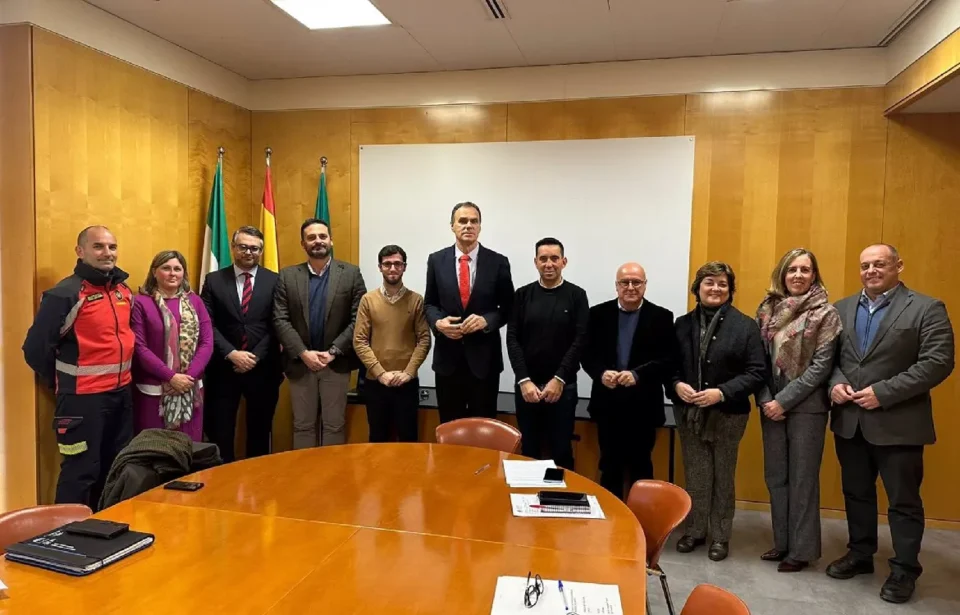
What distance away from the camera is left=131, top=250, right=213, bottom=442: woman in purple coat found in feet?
12.6

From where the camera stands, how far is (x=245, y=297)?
14.3ft

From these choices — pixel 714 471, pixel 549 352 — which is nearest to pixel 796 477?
pixel 714 471

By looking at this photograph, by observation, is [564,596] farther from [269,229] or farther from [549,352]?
[269,229]

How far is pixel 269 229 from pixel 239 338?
131cm

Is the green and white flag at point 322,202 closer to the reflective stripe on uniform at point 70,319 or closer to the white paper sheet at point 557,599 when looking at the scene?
the reflective stripe on uniform at point 70,319

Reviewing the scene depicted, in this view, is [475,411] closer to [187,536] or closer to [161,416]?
[161,416]

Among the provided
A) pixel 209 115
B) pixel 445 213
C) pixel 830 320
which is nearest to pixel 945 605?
pixel 830 320

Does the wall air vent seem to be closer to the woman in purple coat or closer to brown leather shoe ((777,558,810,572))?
the woman in purple coat

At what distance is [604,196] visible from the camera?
5016 millimetres

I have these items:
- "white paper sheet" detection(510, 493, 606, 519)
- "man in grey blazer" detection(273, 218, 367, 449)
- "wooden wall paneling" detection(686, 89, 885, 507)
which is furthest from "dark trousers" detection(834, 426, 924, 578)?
"man in grey blazer" detection(273, 218, 367, 449)

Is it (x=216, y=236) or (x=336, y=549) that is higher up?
(x=216, y=236)

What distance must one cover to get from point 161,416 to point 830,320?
387 centimetres

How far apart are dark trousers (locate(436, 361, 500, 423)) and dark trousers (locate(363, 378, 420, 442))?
0.20m

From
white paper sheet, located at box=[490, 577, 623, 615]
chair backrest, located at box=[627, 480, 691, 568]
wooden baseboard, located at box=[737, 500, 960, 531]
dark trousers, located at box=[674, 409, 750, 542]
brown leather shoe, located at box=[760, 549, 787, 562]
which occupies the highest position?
white paper sheet, located at box=[490, 577, 623, 615]
